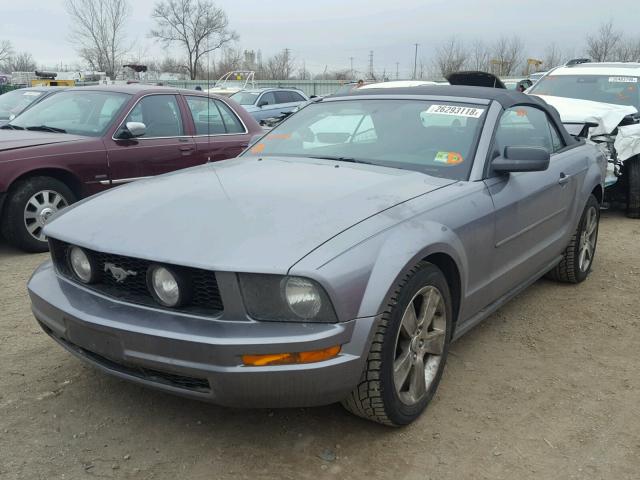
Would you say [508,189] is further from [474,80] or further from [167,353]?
[474,80]

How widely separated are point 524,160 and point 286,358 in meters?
1.81

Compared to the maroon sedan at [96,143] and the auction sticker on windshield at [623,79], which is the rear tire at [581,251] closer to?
the maroon sedan at [96,143]

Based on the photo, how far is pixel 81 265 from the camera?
272 cm

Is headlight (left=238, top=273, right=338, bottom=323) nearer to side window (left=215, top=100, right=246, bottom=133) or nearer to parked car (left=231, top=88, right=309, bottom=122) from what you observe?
side window (left=215, top=100, right=246, bottom=133)

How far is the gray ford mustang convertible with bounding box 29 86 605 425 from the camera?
2.27 meters

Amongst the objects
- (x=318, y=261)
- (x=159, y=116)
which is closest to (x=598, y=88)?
(x=159, y=116)

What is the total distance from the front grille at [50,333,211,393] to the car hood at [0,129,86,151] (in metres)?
3.45

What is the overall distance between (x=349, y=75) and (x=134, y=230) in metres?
48.2

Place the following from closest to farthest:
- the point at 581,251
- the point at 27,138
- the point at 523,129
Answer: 1. the point at 523,129
2. the point at 581,251
3. the point at 27,138

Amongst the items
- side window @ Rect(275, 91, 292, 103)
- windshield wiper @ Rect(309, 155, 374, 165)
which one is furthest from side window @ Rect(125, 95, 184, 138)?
side window @ Rect(275, 91, 292, 103)

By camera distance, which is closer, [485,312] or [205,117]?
[485,312]

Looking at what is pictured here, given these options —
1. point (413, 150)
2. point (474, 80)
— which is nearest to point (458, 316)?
point (413, 150)

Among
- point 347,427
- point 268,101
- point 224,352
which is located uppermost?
point 268,101

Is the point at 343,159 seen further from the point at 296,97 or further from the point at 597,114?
the point at 296,97
